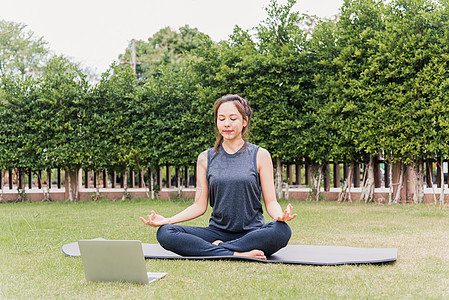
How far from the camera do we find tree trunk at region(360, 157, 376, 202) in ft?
35.3

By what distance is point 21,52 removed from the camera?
2314cm

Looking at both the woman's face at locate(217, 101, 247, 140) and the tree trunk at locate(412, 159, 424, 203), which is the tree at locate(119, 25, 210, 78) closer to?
the tree trunk at locate(412, 159, 424, 203)

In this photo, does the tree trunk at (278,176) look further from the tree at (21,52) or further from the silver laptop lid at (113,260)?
the tree at (21,52)

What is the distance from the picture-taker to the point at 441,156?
966 cm

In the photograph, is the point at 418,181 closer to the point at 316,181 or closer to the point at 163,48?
the point at 316,181

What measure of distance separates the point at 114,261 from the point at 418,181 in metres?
8.38

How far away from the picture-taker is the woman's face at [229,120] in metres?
4.10

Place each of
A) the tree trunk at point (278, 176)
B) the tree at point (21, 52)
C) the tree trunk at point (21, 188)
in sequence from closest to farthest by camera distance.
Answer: the tree trunk at point (278, 176) → the tree trunk at point (21, 188) → the tree at point (21, 52)

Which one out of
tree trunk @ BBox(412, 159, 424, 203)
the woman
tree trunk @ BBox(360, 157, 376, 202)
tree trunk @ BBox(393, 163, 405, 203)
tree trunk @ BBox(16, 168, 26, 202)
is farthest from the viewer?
tree trunk @ BBox(16, 168, 26, 202)

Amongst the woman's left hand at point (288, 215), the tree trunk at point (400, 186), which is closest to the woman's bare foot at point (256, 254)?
the woman's left hand at point (288, 215)

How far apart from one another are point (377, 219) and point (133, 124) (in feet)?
21.7

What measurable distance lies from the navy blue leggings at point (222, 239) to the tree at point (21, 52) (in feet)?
69.1

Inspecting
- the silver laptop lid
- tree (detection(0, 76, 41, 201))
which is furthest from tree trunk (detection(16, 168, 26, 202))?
the silver laptop lid

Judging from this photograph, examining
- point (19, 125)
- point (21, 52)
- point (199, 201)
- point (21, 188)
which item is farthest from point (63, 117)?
point (21, 52)
